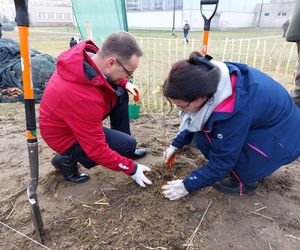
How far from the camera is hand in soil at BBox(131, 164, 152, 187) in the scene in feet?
7.56

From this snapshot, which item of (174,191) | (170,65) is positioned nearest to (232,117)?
(174,191)

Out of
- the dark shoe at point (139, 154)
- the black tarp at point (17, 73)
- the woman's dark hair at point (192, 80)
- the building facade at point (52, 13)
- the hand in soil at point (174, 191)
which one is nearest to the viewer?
the woman's dark hair at point (192, 80)

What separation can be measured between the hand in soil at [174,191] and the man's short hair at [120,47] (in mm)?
996

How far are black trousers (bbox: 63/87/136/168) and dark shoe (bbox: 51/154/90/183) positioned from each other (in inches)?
4.5

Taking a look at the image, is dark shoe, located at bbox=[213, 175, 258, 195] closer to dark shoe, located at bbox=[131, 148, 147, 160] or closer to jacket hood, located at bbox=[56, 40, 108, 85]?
dark shoe, located at bbox=[131, 148, 147, 160]

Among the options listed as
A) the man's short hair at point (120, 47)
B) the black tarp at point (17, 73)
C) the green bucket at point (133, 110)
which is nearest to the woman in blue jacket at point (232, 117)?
the man's short hair at point (120, 47)

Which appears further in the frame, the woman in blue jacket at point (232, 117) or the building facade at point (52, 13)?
the building facade at point (52, 13)

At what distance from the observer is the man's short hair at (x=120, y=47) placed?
1.96 metres

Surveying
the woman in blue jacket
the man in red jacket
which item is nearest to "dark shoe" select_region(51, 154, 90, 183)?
the man in red jacket

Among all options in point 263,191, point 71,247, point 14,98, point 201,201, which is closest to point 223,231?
point 201,201

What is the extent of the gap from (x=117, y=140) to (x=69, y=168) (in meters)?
0.52

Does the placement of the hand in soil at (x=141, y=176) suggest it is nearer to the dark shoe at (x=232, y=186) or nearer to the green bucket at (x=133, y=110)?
the dark shoe at (x=232, y=186)

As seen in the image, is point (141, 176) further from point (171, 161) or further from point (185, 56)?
point (185, 56)

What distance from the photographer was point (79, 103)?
6.35 feet
